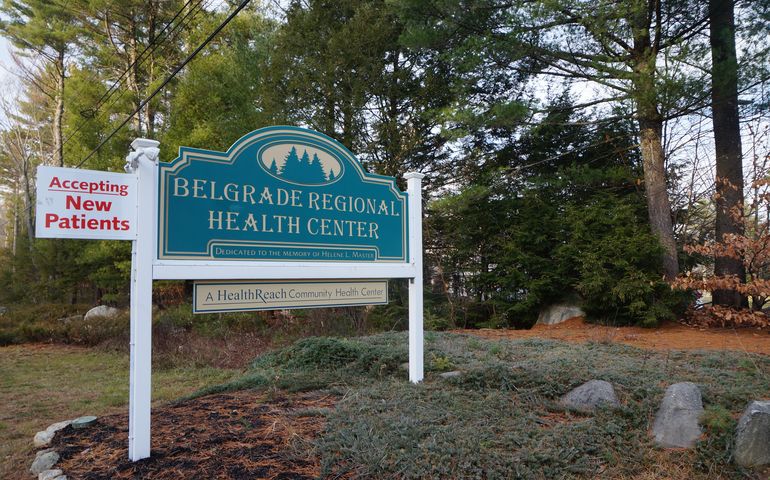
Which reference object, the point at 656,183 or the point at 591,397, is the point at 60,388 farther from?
the point at 656,183

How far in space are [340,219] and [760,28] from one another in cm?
982

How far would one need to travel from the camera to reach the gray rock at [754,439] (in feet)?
10.6

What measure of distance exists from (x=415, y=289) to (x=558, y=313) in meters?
7.38

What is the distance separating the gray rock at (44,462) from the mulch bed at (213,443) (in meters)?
A: 0.07

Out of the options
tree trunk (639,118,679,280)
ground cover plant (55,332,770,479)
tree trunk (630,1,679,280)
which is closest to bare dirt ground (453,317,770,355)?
ground cover plant (55,332,770,479)

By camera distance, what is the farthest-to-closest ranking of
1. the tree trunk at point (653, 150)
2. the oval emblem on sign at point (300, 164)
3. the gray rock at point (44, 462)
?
1. the tree trunk at point (653, 150)
2. the oval emblem on sign at point (300, 164)
3. the gray rock at point (44, 462)

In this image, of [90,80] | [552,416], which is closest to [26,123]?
[90,80]

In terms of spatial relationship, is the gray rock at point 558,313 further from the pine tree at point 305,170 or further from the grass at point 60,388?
the pine tree at point 305,170

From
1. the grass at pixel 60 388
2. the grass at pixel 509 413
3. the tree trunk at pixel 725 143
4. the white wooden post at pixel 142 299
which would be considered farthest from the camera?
the tree trunk at pixel 725 143

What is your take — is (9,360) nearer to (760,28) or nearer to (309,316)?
(309,316)

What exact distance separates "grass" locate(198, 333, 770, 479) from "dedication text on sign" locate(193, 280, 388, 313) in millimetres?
871

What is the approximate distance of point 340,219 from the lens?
480 cm

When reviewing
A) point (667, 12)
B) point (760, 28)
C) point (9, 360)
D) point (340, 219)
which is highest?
point (667, 12)

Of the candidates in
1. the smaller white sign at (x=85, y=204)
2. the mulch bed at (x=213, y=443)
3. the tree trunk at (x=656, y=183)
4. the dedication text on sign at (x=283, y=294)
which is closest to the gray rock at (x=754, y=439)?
the mulch bed at (x=213, y=443)
